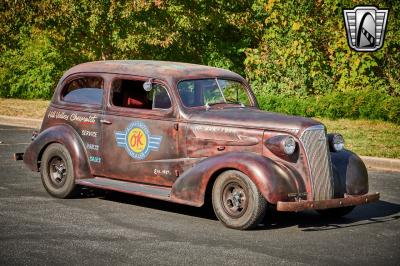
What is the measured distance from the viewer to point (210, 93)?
9.34 metres

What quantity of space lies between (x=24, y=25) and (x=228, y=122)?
1646 cm

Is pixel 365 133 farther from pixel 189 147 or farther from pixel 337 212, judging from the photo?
pixel 189 147

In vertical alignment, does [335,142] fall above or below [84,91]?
below

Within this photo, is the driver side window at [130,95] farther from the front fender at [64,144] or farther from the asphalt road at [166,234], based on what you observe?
the asphalt road at [166,234]

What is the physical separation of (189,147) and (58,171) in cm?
202

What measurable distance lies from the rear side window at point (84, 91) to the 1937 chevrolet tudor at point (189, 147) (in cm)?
2

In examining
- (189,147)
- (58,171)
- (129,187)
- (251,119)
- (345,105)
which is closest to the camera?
(251,119)

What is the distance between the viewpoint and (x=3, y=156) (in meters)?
13.2

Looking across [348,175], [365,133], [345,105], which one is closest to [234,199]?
[348,175]

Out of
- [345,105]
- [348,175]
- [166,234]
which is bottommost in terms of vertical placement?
[166,234]

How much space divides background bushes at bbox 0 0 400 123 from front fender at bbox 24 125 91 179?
31.2ft

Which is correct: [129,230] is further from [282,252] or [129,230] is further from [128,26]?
[128,26]

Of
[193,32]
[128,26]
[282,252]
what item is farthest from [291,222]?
[193,32]

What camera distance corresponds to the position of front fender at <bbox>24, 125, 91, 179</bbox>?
963cm
